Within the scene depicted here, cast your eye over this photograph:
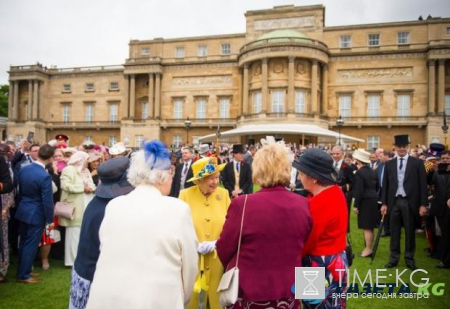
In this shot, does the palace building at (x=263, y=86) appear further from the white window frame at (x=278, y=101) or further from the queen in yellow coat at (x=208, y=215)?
the queen in yellow coat at (x=208, y=215)

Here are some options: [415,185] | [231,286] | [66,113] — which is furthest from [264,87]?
[231,286]

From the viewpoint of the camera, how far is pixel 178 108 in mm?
43188

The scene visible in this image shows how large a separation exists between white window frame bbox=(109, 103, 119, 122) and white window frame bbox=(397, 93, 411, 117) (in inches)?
1383

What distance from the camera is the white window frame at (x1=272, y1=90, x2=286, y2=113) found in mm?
36438

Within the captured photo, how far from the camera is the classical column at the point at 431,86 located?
115ft

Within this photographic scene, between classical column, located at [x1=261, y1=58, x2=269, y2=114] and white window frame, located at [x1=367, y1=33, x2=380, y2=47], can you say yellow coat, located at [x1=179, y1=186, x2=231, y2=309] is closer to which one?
classical column, located at [x1=261, y1=58, x2=269, y2=114]

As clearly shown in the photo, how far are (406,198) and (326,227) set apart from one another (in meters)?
4.76

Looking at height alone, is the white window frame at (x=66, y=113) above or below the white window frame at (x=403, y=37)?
below

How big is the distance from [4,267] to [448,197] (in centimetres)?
853

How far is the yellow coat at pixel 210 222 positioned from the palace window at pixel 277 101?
110ft

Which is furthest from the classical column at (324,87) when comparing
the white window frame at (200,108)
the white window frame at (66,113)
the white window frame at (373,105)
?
the white window frame at (66,113)

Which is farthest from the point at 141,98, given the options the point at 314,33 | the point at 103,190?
the point at 103,190

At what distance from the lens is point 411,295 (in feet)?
Answer: 18.0

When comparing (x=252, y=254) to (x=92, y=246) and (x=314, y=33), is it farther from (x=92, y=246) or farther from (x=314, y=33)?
(x=314, y=33)
